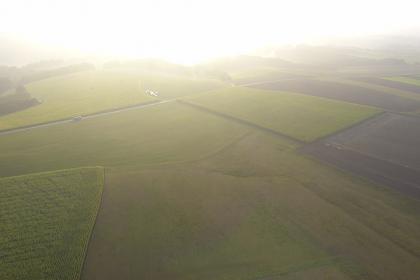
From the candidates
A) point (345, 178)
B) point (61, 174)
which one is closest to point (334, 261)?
point (345, 178)

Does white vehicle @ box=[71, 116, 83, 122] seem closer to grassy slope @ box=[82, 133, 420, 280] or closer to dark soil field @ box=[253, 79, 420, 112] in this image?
grassy slope @ box=[82, 133, 420, 280]

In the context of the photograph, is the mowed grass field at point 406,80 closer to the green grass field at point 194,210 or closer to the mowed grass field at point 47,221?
the green grass field at point 194,210

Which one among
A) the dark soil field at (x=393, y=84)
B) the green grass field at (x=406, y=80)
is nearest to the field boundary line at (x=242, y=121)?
the dark soil field at (x=393, y=84)

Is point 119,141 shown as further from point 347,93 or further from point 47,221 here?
point 347,93

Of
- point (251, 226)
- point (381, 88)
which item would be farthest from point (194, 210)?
point (381, 88)

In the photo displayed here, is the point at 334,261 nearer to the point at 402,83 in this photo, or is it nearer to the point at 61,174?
the point at 61,174

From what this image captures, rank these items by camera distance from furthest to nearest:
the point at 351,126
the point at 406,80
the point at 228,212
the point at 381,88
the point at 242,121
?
the point at 406,80 → the point at 381,88 → the point at 242,121 → the point at 351,126 → the point at 228,212
